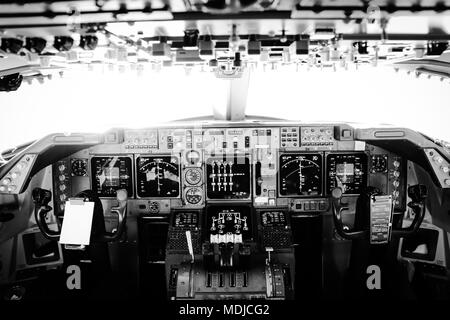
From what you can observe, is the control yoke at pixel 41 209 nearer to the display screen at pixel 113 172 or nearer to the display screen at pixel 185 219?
the display screen at pixel 113 172

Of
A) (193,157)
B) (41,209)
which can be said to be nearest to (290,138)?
(193,157)

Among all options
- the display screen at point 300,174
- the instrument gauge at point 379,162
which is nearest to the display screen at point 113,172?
the display screen at point 300,174

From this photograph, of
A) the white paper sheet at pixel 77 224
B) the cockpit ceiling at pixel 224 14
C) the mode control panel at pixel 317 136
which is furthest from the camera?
the mode control panel at pixel 317 136

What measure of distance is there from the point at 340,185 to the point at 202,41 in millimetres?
2004

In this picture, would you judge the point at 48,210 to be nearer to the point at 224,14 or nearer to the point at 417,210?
the point at 224,14

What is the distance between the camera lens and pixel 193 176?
3500mm

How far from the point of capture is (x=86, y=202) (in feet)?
9.25

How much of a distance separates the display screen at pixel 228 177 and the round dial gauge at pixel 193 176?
0.26 feet

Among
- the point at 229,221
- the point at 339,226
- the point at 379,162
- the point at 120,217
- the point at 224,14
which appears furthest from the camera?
the point at 379,162

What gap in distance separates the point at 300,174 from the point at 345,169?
385 millimetres

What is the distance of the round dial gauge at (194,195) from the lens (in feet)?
11.5

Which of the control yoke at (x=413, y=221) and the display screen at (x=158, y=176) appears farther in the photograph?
the display screen at (x=158, y=176)

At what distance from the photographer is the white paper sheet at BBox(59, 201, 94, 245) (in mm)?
2689
